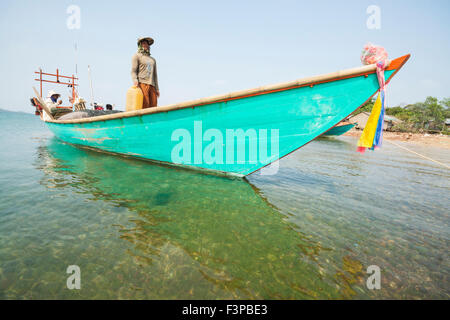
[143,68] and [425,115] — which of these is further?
[425,115]

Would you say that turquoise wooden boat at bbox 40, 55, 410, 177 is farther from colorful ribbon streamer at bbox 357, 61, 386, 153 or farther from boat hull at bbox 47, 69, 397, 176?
colorful ribbon streamer at bbox 357, 61, 386, 153

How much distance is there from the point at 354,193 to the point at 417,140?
2826cm

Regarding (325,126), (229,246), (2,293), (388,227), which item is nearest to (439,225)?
A: (388,227)

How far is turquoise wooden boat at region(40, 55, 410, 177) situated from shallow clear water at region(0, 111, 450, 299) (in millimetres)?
751

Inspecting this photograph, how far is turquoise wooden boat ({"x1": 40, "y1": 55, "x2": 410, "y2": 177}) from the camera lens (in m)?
3.17

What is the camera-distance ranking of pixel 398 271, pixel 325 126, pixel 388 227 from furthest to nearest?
pixel 325 126 → pixel 388 227 → pixel 398 271

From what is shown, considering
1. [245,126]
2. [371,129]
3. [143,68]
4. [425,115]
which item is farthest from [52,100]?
[425,115]

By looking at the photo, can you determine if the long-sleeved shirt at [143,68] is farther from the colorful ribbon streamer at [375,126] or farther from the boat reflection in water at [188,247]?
the colorful ribbon streamer at [375,126]

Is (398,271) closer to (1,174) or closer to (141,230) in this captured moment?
(141,230)

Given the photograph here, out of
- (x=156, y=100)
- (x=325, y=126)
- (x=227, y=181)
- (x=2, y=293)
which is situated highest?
(x=156, y=100)

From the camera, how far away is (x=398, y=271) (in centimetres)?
199

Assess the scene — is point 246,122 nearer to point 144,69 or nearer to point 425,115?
point 144,69

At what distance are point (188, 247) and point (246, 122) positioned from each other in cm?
257

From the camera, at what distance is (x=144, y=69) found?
205 inches
